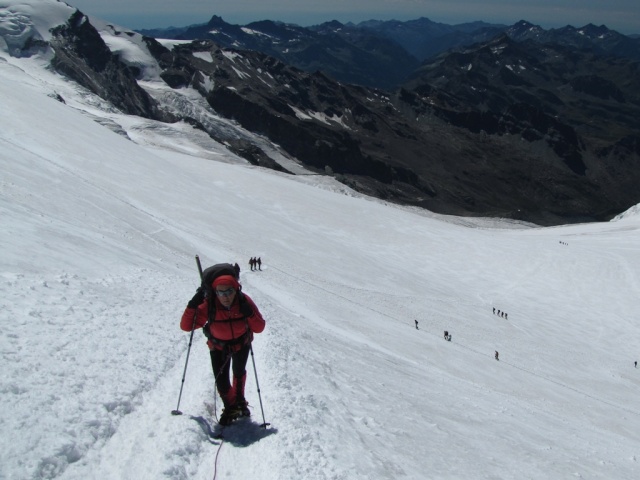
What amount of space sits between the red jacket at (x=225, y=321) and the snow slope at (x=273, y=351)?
1629 millimetres

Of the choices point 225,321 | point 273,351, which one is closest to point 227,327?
point 225,321

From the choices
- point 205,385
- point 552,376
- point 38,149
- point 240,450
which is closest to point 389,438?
point 240,450

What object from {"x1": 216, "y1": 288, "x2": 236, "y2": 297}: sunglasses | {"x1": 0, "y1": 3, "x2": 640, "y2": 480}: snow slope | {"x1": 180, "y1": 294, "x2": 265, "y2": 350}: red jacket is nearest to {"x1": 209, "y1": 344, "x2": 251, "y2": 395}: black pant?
{"x1": 180, "y1": 294, "x2": 265, "y2": 350}: red jacket

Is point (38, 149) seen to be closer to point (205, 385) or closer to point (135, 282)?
point (135, 282)

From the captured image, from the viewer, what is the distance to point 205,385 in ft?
35.1

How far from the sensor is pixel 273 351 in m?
13.2

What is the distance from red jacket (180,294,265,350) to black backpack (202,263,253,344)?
52 millimetres

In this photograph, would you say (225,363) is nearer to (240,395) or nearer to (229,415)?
(240,395)

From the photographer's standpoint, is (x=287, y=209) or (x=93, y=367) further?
(x=287, y=209)

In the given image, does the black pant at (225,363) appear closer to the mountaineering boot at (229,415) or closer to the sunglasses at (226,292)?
the mountaineering boot at (229,415)

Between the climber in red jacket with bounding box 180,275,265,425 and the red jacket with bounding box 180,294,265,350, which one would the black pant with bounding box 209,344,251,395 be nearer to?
the climber in red jacket with bounding box 180,275,265,425

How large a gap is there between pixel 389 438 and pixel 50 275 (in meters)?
9.65

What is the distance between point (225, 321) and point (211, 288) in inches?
25.6

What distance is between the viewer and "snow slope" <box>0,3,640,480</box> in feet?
27.4
